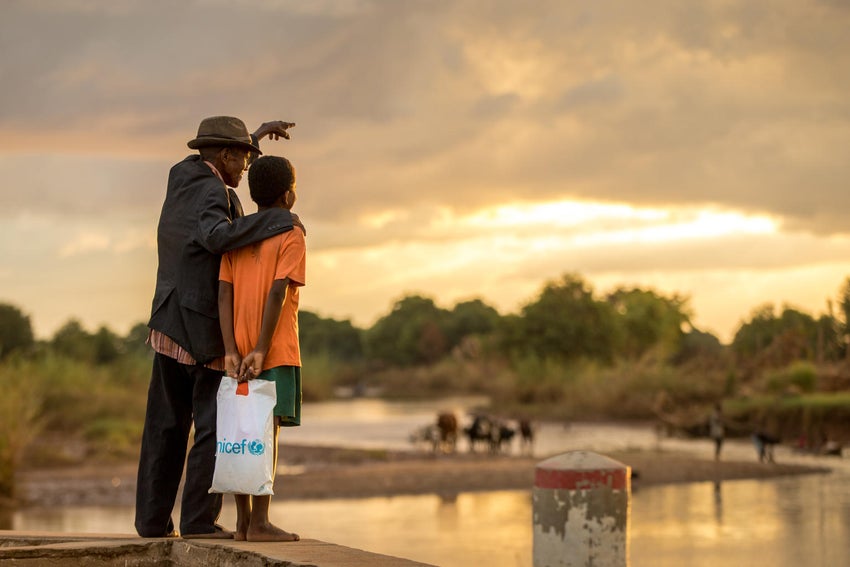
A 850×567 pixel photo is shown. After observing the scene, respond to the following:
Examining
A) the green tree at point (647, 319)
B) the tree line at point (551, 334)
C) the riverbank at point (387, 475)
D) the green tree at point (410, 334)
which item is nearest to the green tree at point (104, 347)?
the tree line at point (551, 334)

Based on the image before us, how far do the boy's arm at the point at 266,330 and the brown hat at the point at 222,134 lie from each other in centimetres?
94

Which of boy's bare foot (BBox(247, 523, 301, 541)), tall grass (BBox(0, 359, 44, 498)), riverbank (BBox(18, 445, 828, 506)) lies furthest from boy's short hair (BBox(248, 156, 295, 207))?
tall grass (BBox(0, 359, 44, 498))

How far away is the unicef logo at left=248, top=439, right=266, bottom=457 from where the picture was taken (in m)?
6.00

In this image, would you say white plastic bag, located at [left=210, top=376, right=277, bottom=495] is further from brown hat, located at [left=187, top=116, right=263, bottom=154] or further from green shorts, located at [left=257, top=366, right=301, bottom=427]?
brown hat, located at [left=187, top=116, right=263, bottom=154]

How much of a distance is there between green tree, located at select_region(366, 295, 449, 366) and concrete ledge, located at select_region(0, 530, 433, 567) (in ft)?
519

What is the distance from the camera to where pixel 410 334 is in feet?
557

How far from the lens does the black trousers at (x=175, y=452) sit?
6535 millimetres

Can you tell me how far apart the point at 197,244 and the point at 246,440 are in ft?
3.47

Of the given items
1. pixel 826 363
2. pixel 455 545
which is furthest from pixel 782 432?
pixel 455 545

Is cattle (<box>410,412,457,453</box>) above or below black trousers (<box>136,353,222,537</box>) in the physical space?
below

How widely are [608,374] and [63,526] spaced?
182ft

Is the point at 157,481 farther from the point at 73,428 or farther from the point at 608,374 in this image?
the point at 608,374

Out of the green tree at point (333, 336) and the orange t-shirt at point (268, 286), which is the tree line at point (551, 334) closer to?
the green tree at point (333, 336)

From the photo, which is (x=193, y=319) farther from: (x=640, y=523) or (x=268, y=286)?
(x=640, y=523)
